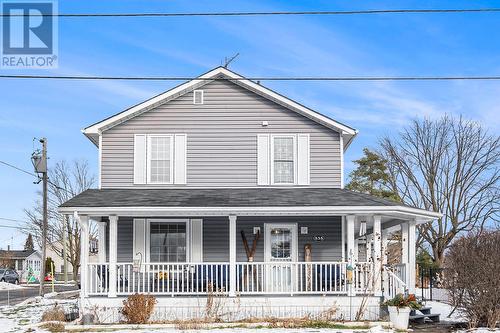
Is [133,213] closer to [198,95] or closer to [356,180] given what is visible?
[198,95]

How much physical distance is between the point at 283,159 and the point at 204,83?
11.1ft

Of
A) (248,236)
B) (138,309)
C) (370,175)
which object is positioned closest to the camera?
(138,309)

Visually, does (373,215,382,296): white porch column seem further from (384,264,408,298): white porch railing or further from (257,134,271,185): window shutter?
(257,134,271,185): window shutter

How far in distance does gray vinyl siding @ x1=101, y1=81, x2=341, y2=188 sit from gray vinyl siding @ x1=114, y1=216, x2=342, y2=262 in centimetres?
120

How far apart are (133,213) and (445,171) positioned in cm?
2828

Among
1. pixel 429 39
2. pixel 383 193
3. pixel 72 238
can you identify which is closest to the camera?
pixel 429 39

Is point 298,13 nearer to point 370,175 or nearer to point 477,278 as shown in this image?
point 477,278

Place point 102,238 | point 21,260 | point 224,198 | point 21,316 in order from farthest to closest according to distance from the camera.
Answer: point 21,260 < point 102,238 < point 21,316 < point 224,198

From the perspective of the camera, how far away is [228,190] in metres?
21.1

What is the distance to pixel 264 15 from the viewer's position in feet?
60.5

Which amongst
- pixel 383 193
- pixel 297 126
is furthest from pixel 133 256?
pixel 383 193

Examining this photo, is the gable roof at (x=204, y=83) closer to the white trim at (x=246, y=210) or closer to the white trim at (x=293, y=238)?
the white trim at (x=293, y=238)

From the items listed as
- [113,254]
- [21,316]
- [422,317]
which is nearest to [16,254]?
[21,316]

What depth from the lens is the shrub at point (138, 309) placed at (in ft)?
57.1
